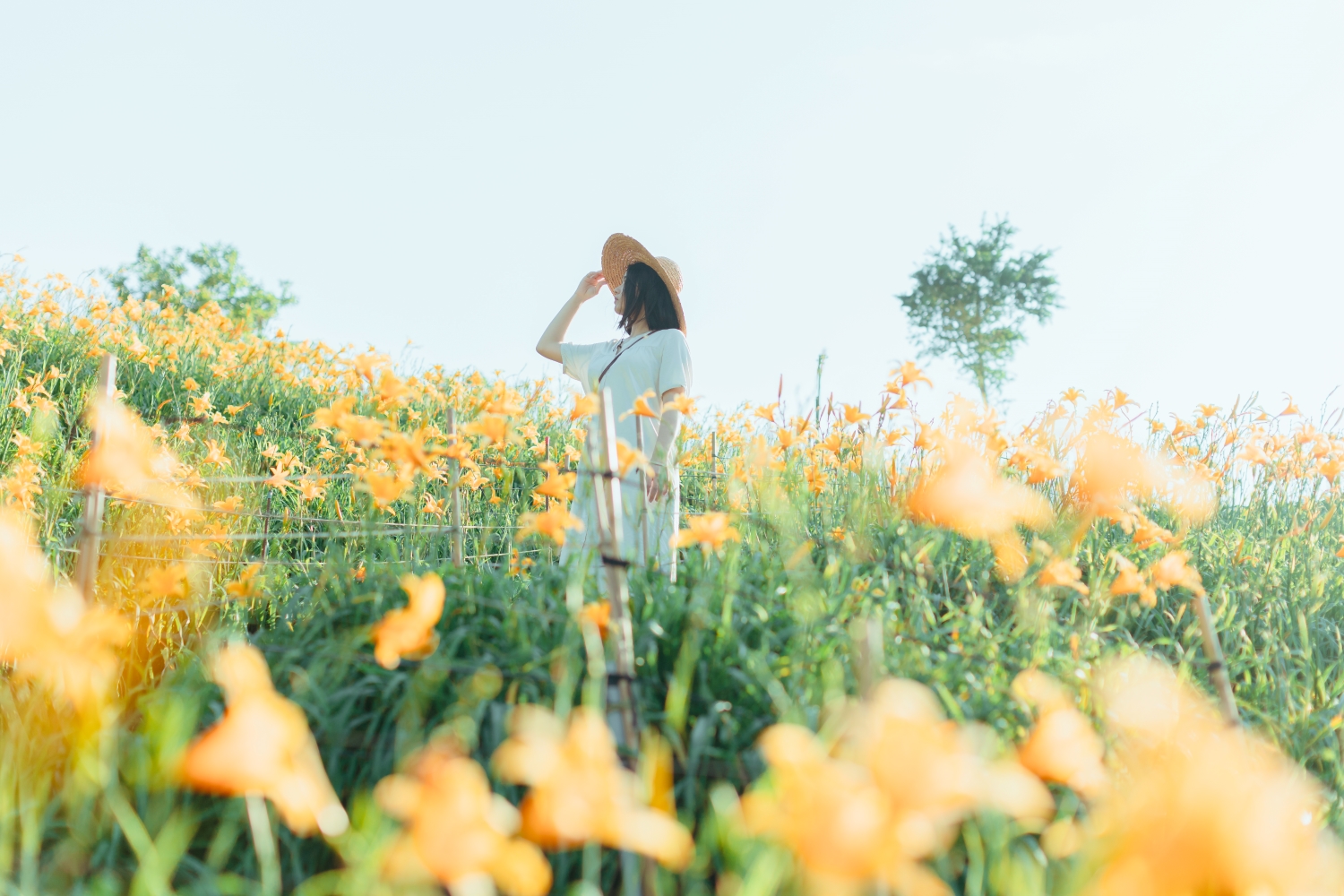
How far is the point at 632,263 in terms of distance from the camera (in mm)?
3617

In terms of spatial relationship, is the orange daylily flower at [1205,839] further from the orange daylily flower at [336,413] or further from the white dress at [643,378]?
the white dress at [643,378]

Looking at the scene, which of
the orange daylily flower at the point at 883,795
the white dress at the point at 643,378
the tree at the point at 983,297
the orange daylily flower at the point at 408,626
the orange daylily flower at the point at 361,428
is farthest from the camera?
the tree at the point at 983,297

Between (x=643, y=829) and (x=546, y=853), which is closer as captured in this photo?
(x=643, y=829)

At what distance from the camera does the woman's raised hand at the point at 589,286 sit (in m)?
3.70

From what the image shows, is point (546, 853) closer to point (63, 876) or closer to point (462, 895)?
point (462, 895)

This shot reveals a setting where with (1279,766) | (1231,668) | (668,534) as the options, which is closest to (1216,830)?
(1279,766)

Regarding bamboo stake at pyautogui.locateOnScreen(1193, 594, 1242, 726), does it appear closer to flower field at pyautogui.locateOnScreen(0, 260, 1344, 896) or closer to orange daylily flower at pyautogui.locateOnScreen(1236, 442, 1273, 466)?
flower field at pyautogui.locateOnScreen(0, 260, 1344, 896)

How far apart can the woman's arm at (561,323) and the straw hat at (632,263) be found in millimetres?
151

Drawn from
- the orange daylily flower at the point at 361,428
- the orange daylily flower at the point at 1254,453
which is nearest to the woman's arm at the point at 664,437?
the orange daylily flower at the point at 361,428

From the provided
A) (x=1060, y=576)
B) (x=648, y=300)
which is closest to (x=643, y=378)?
(x=648, y=300)

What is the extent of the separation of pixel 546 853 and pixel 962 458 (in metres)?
1.17

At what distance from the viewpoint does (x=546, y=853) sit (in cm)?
135

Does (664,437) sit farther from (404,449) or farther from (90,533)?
(90,533)

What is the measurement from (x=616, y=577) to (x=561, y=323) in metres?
2.36
